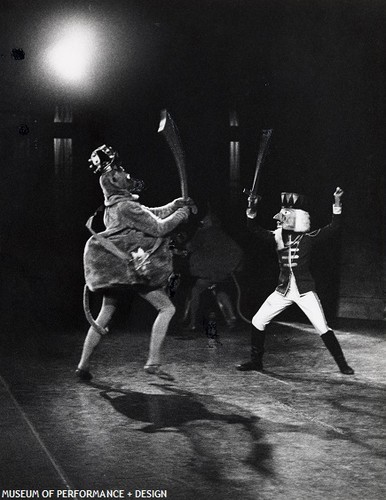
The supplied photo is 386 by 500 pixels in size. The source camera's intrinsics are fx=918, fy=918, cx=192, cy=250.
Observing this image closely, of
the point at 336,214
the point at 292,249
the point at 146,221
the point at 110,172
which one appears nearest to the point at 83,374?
the point at 146,221

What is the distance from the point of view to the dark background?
1346 cm

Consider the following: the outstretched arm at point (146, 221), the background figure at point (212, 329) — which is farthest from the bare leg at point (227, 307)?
the outstretched arm at point (146, 221)

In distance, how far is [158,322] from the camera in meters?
8.75

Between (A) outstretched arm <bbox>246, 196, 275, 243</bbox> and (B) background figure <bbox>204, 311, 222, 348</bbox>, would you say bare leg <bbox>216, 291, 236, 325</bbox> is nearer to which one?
(B) background figure <bbox>204, 311, 222, 348</bbox>

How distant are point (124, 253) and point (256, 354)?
1716mm

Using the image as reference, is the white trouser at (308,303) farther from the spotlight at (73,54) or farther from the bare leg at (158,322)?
the spotlight at (73,54)

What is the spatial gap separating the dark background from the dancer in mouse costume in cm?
386

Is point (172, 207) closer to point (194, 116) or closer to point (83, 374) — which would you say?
point (83, 374)

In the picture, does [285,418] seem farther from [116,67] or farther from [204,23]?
[116,67]

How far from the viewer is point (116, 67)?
1872cm

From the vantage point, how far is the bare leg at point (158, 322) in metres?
8.74

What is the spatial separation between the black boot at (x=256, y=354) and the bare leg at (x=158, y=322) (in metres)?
0.88

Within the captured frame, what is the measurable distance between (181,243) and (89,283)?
4.50 m

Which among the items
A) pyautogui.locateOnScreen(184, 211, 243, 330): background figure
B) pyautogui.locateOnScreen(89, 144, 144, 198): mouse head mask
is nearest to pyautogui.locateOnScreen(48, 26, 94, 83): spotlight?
pyautogui.locateOnScreen(184, 211, 243, 330): background figure
